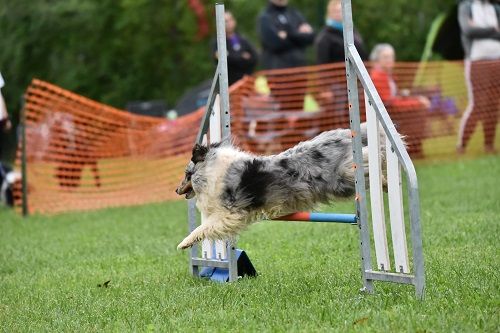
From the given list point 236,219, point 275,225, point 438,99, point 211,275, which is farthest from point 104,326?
point 438,99

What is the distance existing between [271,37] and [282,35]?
0.18 m

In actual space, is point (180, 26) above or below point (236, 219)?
below

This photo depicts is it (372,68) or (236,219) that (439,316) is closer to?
(236,219)

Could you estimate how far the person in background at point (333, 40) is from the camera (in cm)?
1395

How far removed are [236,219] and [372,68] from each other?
897cm

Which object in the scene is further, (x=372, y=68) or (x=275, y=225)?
(x=372, y=68)

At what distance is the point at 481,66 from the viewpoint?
49.6 ft

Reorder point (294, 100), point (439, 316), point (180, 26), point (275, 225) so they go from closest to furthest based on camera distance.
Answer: point (439, 316) → point (275, 225) → point (294, 100) → point (180, 26)

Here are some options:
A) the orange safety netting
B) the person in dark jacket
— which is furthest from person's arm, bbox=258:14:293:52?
the orange safety netting

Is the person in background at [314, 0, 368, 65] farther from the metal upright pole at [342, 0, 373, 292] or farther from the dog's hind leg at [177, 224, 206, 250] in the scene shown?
the metal upright pole at [342, 0, 373, 292]

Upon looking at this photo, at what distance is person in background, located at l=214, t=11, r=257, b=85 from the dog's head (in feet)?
26.8

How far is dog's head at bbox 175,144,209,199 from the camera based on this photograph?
610cm

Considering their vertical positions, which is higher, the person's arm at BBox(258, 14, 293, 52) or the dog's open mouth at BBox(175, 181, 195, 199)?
the dog's open mouth at BBox(175, 181, 195, 199)

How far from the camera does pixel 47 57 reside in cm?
2192
